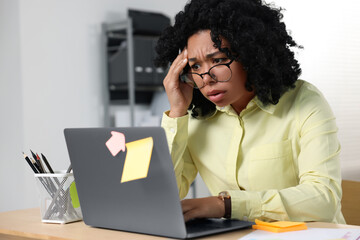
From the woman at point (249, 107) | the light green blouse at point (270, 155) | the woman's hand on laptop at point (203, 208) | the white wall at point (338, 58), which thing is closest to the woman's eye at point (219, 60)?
the woman at point (249, 107)

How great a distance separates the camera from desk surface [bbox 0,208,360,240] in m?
1.08

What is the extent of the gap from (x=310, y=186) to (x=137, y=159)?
471mm

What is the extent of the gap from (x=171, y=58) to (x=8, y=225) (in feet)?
2.38

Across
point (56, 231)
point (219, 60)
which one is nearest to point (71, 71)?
point (219, 60)

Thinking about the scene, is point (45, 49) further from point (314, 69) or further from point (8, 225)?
point (8, 225)

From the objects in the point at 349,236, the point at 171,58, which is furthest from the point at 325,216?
the point at 171,58

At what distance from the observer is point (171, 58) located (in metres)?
1.66

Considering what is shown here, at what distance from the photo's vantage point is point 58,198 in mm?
1293

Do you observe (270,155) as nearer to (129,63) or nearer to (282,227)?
(282,227)

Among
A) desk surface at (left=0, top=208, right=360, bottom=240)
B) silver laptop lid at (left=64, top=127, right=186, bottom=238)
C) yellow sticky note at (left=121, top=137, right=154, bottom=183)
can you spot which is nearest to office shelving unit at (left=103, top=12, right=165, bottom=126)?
desk surface at (left=0, top=208, right=360, bottom=240)

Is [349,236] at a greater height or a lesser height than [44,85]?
lesser

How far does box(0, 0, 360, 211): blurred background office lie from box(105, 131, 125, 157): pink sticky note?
1892 mm

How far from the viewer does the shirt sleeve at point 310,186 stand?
1.19 metres

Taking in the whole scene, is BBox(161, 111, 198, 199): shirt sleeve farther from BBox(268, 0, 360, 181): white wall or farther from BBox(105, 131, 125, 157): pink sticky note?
BBox(268, 0, 360, 181): white wall
